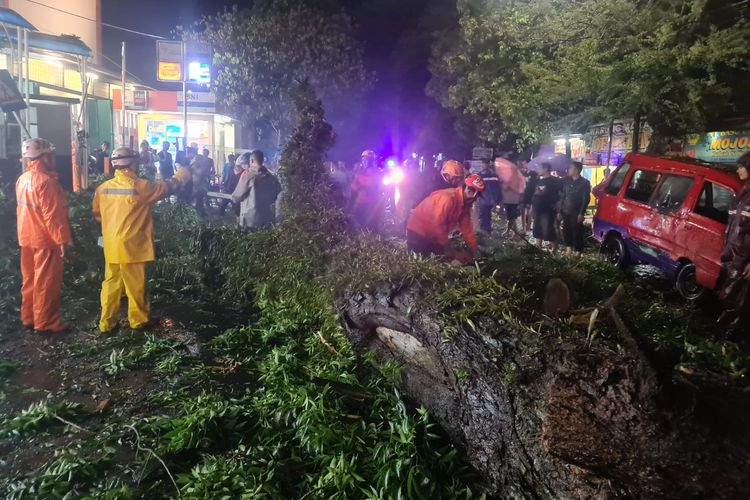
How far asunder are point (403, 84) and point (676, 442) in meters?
32.6

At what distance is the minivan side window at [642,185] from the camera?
791 centimetres

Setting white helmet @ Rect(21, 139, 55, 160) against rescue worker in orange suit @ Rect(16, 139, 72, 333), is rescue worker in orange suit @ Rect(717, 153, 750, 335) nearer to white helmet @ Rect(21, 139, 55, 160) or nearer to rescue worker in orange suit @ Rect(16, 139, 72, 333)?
rescue worker in orange suit @ Rect(16, 139, 72, 333)

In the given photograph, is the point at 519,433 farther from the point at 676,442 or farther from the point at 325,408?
the point at 325,408

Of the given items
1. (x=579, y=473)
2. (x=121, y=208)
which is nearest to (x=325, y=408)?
(x=579, y=473)

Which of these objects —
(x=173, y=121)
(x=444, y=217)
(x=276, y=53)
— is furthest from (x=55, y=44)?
(x=173, y=121)

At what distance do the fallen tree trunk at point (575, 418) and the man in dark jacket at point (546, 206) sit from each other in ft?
21.5

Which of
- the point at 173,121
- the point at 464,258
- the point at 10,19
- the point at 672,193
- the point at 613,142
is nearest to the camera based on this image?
the point at 464,258

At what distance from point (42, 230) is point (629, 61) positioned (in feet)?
33.0

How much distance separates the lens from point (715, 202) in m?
6.77

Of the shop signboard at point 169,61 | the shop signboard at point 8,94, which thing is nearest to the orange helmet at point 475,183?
the shop signboard at point 8,94

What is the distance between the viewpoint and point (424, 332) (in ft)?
12.8

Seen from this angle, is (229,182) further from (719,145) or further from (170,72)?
(719,145)

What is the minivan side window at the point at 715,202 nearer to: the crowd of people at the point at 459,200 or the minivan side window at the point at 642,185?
the minivan side window at the point at 642,185

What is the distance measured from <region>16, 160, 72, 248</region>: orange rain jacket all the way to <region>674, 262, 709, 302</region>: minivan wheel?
23.8 ft
